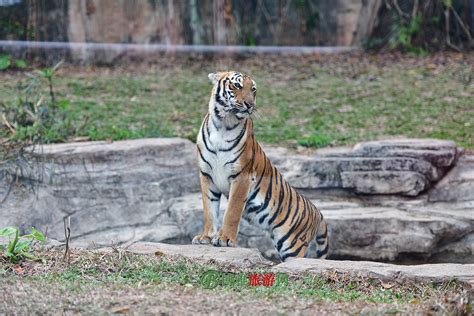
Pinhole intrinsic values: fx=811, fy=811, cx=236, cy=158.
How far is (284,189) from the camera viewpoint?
6086mm

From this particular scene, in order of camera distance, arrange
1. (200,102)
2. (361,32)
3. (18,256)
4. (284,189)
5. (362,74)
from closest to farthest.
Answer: (18,256) < (284,189) < (200,102) < (362,74) < (361,32)

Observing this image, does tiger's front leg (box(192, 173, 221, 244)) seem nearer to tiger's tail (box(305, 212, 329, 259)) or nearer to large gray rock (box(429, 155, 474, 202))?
tiger's tail (box(305, 212, 329, 259))

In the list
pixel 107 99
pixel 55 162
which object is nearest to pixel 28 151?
pixel 55 162

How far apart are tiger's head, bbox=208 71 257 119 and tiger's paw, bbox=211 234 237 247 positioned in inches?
33.3

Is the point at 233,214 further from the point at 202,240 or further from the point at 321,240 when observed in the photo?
the point at 321,240

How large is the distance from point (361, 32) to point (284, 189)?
5.85 metres

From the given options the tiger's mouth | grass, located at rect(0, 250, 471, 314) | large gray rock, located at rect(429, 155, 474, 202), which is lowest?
large gray rock, located at rect(429, 155, 474, 202)

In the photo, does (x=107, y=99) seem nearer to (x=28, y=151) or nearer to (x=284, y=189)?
(x=28, y=151)

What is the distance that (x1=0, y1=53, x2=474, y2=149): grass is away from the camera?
839 cm

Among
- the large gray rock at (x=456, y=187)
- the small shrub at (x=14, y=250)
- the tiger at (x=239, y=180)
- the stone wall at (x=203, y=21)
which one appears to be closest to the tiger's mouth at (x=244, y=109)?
the tiger at (x=239, y=180)

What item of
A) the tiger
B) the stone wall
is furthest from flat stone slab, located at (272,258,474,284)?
the stone wall

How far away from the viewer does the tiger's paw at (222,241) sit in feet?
18.4

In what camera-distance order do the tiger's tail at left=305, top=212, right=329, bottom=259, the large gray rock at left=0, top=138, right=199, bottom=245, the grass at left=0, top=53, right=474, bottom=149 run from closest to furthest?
the tiger's tail at left=305, top=212, right=329, bottom=259
the large gray rock at left=0, top=138, right=199, bottom=245
the grass at left=0, top=53, right=474, bottom=149

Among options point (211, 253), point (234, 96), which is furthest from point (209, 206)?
point (234, 96)
